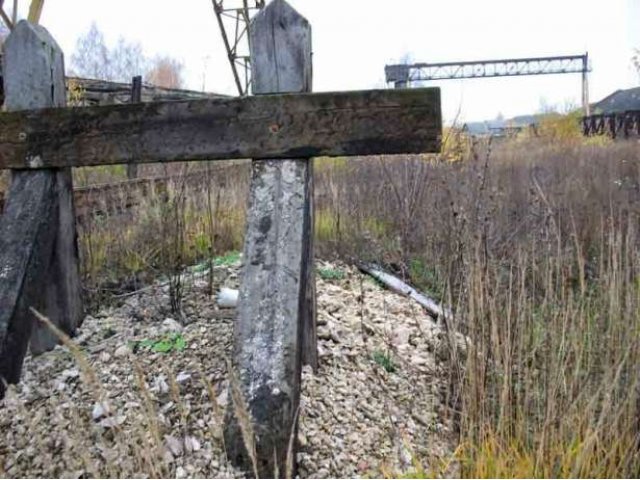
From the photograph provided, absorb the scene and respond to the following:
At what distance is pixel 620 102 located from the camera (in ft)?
154

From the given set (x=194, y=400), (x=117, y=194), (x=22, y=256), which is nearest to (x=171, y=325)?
(x=194, y=400)

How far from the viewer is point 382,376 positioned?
7.25 feet

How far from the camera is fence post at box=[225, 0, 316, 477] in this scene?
58.1 inches

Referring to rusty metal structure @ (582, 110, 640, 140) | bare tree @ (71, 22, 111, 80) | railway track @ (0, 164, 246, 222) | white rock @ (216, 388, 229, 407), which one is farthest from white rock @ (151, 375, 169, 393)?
bare tree @ (71, 22, 111, 80)

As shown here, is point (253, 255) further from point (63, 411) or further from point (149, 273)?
point (149, 273)

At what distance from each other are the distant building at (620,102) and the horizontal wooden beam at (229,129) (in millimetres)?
45017

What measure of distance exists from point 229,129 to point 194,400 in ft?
3.10

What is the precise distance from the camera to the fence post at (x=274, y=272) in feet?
4.84

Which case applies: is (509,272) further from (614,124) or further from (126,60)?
(126,60)

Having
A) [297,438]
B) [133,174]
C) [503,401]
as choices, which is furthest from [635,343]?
[133,174]

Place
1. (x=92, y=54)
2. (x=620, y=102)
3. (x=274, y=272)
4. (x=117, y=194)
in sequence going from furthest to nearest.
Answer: (x=620, y=102)
(x=92, y=54)
(x=117, y=194)
(x=274, y=272)

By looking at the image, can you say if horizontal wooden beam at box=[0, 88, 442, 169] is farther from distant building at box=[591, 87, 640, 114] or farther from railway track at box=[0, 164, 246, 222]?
distant building at box=[591, 87, 640, 114]

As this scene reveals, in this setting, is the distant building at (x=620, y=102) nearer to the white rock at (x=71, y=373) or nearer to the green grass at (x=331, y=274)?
the green grass at (x=331, y=274)

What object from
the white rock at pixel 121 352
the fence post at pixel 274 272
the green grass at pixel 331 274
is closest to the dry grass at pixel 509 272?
the green grass at pixel 331 274
